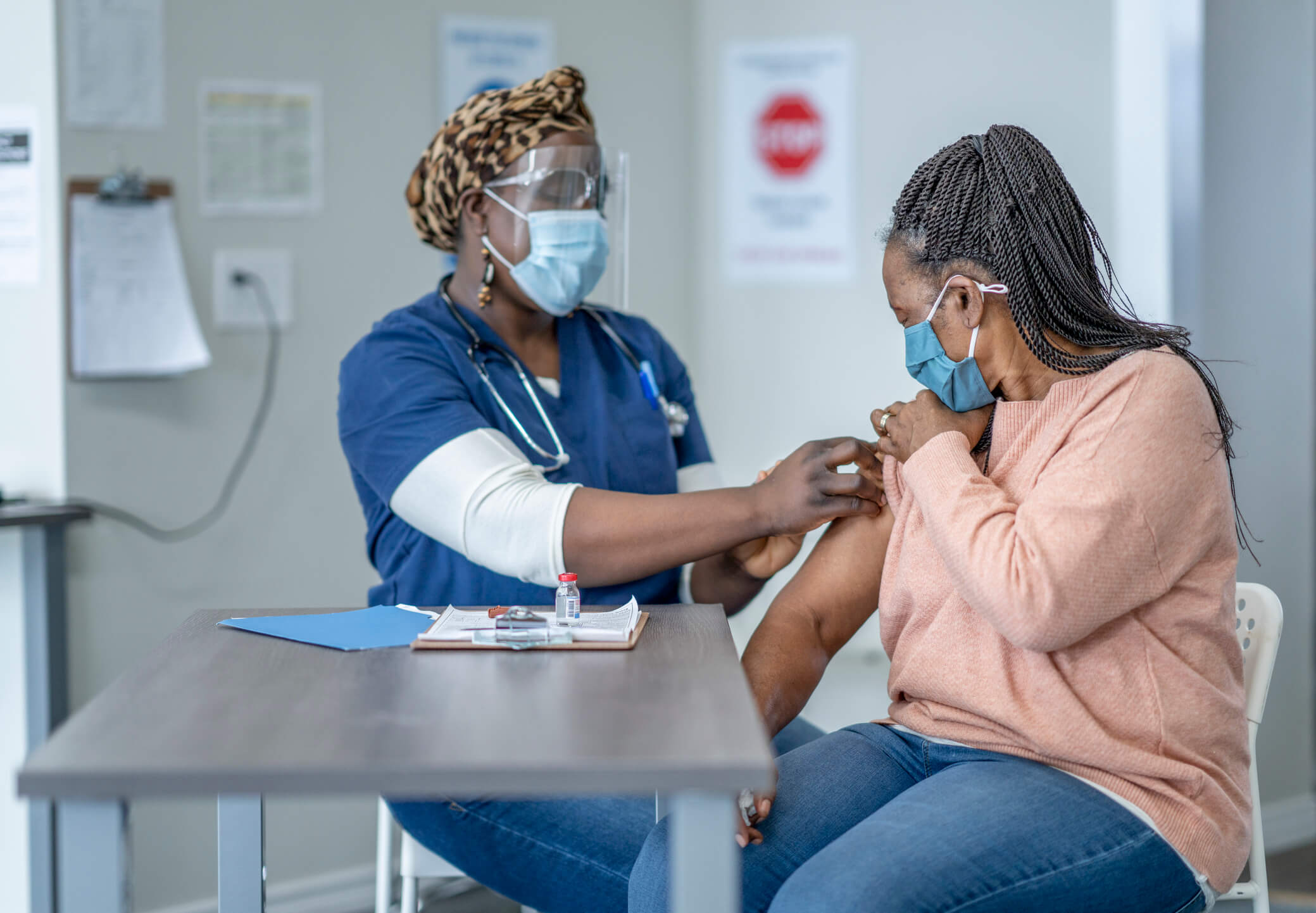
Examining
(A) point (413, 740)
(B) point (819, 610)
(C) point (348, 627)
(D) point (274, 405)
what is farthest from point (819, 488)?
(D) point (274, 405)

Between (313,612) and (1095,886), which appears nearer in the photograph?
(1095,886)

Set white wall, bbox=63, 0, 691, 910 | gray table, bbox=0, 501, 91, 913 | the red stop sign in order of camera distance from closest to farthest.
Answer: gray table, bbox=0, 501, 91, 913
white wall, bbox=63, 0, 691, 910
the red stop sign

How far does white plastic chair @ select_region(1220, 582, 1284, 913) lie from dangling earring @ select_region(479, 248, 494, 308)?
1.05m

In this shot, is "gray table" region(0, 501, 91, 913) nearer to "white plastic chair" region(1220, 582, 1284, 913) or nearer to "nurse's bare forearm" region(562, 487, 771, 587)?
"nurse's bare forearm" region(562, 487, 771, 587)

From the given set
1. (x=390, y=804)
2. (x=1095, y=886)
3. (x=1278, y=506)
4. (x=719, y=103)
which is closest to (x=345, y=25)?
(x=719, y=103)

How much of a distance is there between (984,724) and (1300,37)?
7.14ft

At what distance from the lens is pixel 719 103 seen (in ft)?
8.93

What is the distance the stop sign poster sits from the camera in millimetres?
2674

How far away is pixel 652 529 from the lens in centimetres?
144

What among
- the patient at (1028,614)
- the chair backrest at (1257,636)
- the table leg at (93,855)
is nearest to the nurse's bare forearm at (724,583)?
the patient at (1028,614)

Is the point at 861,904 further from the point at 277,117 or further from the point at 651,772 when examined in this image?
the point at 277,117

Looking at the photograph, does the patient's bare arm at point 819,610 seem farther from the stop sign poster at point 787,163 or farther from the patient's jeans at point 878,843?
the stop sign poster at point 787,163

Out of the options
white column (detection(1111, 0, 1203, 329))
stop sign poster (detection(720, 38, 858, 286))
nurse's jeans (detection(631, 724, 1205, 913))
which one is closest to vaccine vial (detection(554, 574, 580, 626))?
nurse's jeans (detection(631, 724, 1205, 913))

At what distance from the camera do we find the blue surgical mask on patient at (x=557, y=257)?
167cm
